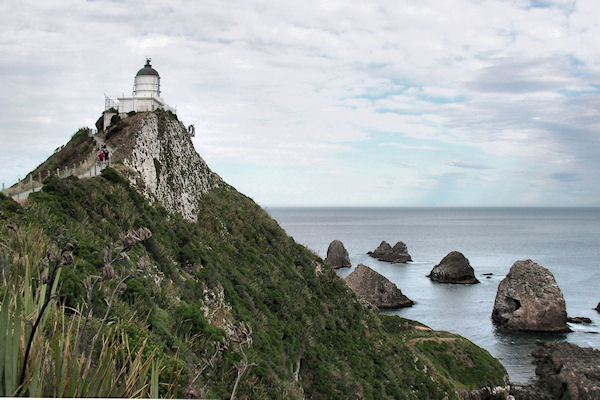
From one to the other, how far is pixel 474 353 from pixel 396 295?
100.0 feet

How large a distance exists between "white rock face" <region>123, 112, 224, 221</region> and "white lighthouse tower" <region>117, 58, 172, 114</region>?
4.75 m

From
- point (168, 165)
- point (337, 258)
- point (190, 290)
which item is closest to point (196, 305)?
point (190, 290)

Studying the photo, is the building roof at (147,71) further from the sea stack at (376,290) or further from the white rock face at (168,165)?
the sea stack at (376,290)

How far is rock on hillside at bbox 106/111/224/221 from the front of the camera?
2720 centimetres

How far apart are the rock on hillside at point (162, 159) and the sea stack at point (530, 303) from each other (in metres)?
47.0

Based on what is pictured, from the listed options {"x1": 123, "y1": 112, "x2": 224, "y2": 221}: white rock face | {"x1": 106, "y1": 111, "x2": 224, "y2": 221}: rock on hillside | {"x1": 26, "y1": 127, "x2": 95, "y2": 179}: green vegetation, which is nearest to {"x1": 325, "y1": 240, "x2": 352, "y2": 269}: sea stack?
{"x1": 123, "y1": 112, "x2": 224, "y2": 221}: white rock face

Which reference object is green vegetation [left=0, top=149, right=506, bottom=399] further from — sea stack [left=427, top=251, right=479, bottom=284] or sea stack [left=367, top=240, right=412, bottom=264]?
sea stack [left=367, top=240, right=412, bottom=264]

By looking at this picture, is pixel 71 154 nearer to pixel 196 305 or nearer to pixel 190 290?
pixel 190 290

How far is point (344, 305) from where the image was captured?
1220 inches

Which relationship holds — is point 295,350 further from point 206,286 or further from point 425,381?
point 425,381

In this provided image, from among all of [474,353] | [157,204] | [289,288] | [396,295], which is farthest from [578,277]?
[157,204]

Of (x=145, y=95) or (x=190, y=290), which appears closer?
(x=190, y=290)

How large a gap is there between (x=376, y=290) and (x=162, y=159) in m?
51.3

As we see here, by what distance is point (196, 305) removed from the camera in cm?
1580
